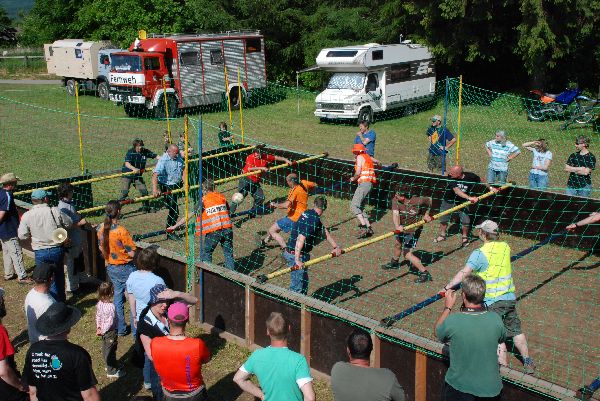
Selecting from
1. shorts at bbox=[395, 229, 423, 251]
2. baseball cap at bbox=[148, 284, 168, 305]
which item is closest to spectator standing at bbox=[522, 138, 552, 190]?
shorts at bbox=[395, 229, 423, 251]

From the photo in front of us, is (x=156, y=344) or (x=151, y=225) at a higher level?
(x=156, y=344)

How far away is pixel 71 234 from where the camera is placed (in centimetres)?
944

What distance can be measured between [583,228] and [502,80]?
789 inches

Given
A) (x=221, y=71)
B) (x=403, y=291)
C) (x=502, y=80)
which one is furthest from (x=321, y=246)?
(x=502, y=80)

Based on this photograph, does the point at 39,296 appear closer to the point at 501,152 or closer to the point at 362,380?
the point at 362,380

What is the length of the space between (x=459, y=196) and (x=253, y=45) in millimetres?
18169

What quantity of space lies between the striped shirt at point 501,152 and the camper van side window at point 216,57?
15811 millimetres

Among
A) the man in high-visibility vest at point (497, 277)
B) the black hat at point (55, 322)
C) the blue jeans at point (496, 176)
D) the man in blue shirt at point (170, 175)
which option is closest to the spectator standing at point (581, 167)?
the blue jeans at point (496, 176)

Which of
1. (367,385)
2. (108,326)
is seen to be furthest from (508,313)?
(108,326)

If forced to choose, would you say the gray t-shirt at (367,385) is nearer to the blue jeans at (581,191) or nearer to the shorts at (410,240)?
the shorts at (410,240)

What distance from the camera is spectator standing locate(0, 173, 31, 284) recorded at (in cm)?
955

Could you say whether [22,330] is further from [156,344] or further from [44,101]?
[44,101]

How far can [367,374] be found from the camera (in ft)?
15.0

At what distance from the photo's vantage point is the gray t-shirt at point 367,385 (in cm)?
451
